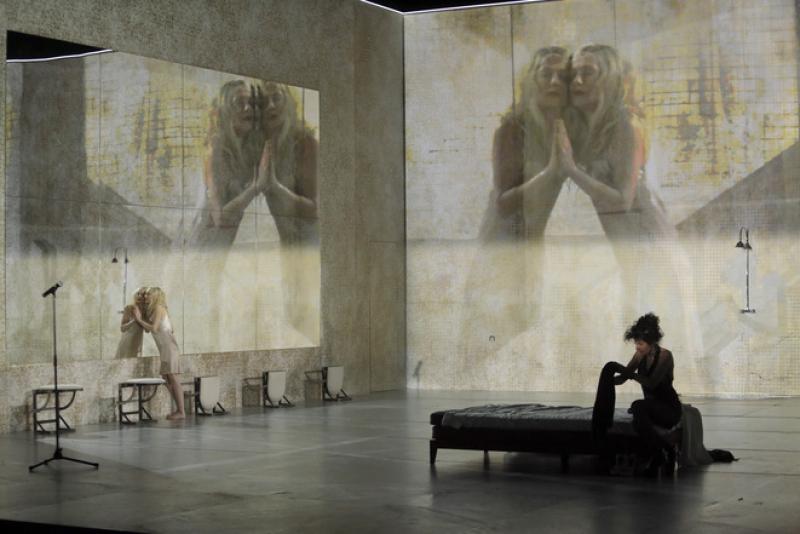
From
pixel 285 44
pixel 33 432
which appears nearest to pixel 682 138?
pixel 285 44

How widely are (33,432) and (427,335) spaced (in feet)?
24.4

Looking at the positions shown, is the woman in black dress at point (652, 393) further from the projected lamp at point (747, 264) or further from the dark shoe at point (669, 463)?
the projected lamp at point (747, 264)

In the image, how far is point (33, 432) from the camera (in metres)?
12.3

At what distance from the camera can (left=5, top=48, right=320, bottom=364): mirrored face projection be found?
12.6 metres

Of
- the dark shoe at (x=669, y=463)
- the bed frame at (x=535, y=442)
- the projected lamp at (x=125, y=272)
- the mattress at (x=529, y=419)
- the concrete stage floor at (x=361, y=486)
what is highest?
the projected lamp at (x=125, y=272)

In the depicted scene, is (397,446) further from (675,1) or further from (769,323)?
(675,1)

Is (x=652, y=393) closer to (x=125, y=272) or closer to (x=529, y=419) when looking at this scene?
(x=529, y=419)

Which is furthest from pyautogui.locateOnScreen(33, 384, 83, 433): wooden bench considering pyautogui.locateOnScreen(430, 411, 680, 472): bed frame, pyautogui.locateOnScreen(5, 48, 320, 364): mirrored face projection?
pyautogui.locateOnScreen(430, 411, 680, 472): bed frame

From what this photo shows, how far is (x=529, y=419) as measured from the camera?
920 centimetres

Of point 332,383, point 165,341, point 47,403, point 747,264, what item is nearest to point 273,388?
point 332,383

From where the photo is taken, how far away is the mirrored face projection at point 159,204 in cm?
1262

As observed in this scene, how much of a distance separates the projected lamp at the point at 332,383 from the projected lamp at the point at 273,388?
38.1 inches

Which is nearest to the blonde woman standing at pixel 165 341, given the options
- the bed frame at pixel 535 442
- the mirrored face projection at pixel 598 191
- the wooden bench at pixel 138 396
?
the wooden bench at pixel 138 396

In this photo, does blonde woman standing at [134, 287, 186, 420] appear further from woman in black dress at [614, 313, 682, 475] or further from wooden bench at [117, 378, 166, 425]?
woman in black dress at [614, 313, 682, 475]
